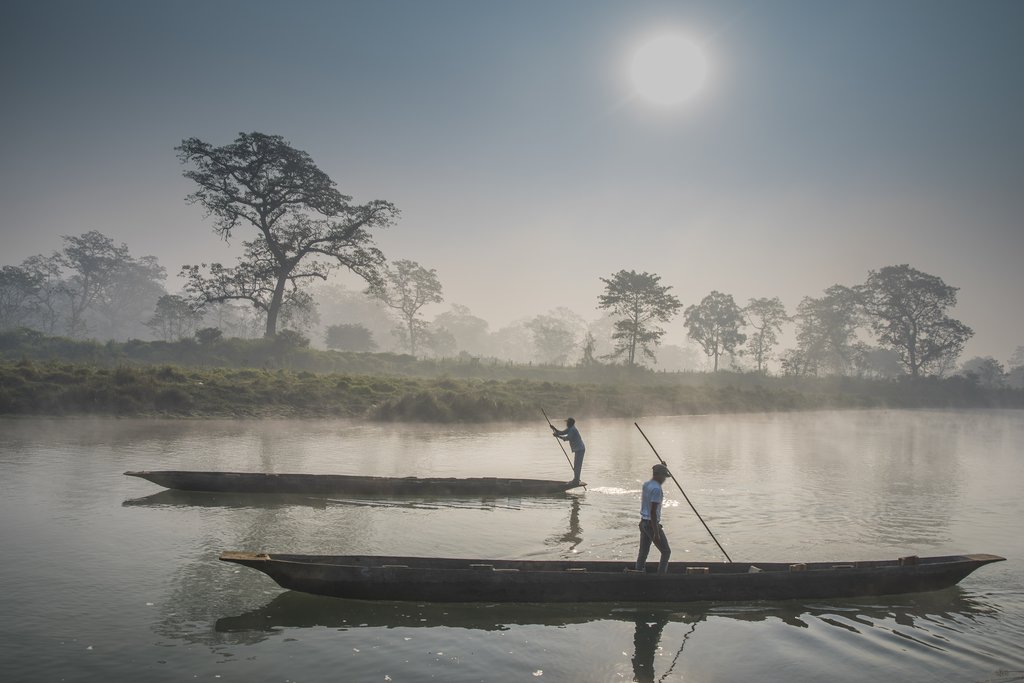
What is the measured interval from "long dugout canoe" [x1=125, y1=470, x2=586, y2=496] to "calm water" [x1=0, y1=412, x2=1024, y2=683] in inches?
18.4

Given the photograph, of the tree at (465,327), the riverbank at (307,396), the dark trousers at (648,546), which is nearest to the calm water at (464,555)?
the dark trousers at (648,546)

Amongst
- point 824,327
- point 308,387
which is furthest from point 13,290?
point 824,327

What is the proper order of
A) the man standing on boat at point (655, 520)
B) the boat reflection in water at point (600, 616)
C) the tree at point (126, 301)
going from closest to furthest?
the boat reflection in water at point (600, 616), the man standing on boat at point (655, 520), the tree at point (126, 301)

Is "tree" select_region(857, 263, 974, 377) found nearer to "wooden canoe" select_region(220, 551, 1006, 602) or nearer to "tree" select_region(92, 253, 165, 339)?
"wooden canoe" select_region(220, 551, 1006, 602)

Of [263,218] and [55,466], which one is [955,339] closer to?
[263,218]

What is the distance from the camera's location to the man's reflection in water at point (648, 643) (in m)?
8.17

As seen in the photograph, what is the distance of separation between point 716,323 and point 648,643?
8562cm

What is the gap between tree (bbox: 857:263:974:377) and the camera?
86375 millimetres

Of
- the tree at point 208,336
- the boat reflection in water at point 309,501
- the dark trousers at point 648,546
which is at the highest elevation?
the tree at point 208,336

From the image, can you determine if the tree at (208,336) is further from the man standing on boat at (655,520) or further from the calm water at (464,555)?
the man standing on boat at (655,520)

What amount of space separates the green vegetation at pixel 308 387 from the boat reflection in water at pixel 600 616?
25496 mm

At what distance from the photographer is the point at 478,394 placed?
39719 mm

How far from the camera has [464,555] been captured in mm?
12617

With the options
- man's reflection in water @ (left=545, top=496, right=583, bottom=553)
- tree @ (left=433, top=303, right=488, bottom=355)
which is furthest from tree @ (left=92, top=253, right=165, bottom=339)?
man's reflection in water @ (left=545, top=496, right=583, bottom=553)
